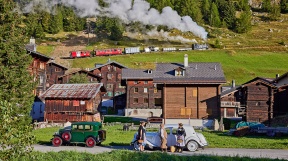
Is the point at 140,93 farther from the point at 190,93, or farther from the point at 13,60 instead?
the point at 13,60

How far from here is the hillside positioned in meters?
103

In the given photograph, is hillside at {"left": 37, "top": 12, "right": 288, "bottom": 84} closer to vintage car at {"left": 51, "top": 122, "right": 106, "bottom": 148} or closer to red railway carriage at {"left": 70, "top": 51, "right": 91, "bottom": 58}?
red railway carriage at {"left": 70, "top": 51, "right": 91, "bottom": 58}

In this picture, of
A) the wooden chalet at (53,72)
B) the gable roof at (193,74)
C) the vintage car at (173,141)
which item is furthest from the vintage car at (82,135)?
the wooden chalet at (53,72)

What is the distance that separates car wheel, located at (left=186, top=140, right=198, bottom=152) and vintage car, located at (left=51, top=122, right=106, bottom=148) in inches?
236

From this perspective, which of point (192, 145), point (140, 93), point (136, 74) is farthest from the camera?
point (140, 93)

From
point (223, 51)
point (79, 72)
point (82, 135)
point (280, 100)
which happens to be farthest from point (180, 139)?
point (223, 51)

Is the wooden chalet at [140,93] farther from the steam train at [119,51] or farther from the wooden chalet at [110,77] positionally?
the steam train at [119,51]

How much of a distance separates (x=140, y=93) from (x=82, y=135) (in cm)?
4311

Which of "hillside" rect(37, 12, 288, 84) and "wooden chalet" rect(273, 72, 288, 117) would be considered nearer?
"wooden chalet" rect(273, 72, 288, 117)

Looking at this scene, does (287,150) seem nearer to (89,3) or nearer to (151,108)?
(151,108)

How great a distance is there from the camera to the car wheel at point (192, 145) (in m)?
22.1

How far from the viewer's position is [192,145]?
22172mm

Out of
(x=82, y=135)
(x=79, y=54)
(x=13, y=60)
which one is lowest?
(x=82, y=135)

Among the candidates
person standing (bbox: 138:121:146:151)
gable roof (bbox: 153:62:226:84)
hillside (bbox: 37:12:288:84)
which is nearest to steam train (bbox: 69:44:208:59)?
hillside (bbox: 37:12:288:84)
